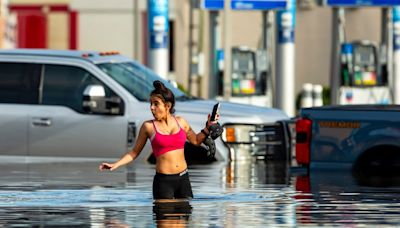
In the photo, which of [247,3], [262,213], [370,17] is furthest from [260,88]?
[262,213]

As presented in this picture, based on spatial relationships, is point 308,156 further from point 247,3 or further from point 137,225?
point 247,3

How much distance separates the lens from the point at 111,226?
13.1 metres

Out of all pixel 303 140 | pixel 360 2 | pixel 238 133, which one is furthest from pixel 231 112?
pixel 360 2

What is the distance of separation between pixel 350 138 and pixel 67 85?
3754 millimetres

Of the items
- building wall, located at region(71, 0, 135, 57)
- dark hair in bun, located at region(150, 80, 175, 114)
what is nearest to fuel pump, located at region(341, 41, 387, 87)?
building wall, located at region(71, 0, 135, 57)

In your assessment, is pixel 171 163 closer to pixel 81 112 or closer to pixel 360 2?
pixel 81 112

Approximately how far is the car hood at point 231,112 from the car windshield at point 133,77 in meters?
0.47

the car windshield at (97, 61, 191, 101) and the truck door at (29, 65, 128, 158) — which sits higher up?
the car windshield at (97, 61, 191, 101)

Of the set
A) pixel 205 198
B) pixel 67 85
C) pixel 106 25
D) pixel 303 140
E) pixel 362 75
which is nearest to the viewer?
pixel 205 198

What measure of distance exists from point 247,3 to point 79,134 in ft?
44.7

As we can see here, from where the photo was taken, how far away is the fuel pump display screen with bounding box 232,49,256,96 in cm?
3488

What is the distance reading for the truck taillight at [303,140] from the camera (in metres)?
18.5

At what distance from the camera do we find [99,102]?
19531mm

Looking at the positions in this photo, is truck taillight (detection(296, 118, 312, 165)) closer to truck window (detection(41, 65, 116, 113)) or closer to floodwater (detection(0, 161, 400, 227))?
floodwater (detection(0, 161, 400, 227))
